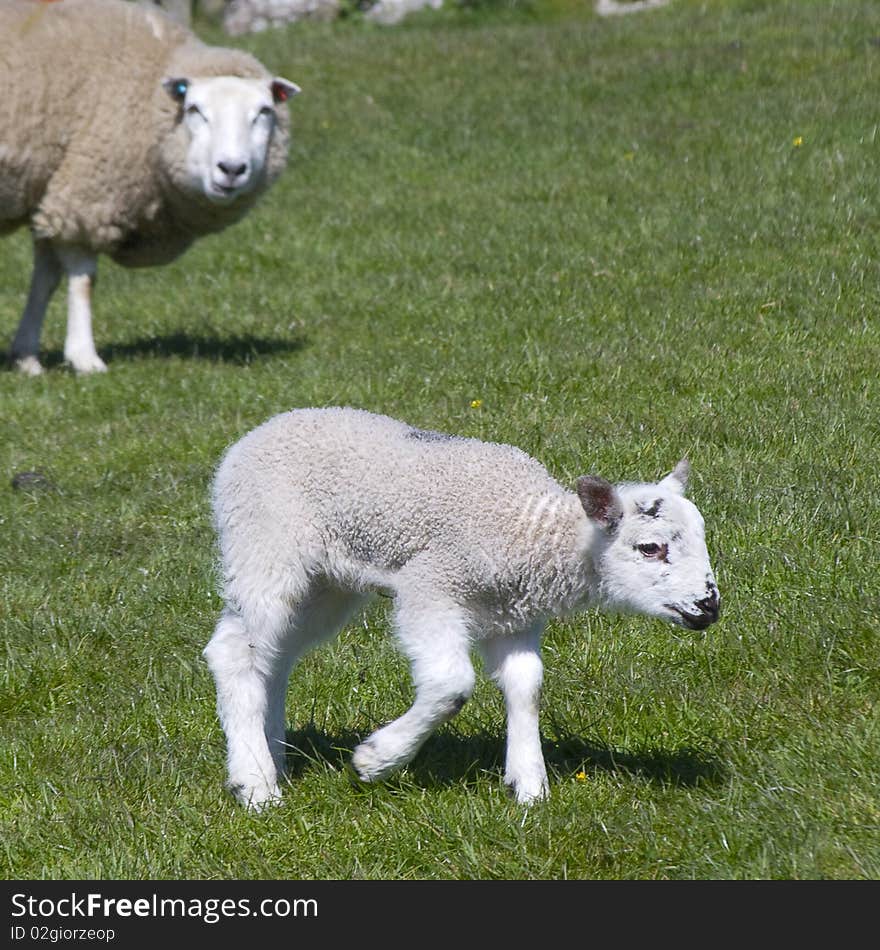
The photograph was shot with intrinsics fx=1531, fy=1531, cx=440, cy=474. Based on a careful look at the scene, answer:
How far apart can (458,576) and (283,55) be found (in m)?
14.7

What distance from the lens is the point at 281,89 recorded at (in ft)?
30.5

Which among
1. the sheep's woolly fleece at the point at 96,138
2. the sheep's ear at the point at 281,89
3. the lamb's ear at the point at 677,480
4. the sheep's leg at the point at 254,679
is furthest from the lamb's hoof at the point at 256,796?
the sheep's ear at the point at 281,89

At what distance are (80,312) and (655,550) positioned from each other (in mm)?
6449

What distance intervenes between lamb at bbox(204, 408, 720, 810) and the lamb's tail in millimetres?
16359

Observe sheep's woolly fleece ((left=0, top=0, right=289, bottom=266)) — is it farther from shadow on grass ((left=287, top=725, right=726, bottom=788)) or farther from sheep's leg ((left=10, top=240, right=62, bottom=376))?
shadow on grass ((left=287, top=725, right=726, bottom=788))

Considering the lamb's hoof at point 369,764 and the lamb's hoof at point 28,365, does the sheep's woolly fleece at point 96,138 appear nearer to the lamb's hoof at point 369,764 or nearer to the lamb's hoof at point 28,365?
the lamb's hoof at point 28,365

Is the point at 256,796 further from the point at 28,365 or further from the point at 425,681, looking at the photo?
the point at 28,365

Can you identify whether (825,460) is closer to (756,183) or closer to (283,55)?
(756,183)

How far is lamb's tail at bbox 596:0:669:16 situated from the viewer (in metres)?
19.5

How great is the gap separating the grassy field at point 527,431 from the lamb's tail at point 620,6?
13.0 ft

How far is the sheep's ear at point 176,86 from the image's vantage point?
9125 mm

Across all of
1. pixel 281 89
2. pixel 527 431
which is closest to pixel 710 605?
pixel 527 431

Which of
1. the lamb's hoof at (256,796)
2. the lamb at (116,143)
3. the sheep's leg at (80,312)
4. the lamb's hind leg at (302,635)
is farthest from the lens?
the sheep's leg at (80,312)
